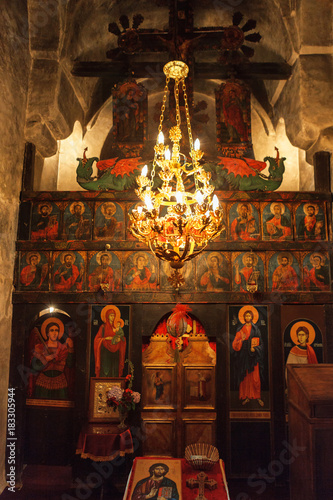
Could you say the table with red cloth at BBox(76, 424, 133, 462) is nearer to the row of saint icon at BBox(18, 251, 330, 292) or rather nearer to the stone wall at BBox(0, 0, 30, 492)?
the stone wall at BBox(0, 0, 30, 492)

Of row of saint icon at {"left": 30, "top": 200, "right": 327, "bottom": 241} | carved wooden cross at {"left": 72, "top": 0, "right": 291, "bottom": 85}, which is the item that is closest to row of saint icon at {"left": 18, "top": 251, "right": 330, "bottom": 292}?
row of saint icon at {"left": 30, "top": 200, "right": 327, "bottom": 241}

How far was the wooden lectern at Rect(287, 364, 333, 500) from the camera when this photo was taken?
3.69 metres

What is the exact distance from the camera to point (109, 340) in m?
7.14

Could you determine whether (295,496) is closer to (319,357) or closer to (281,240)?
(319,357)

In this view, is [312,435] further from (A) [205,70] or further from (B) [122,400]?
(A) [205,70]

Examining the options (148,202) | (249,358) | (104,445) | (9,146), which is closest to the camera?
(148,202)

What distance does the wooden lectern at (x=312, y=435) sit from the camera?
3693mm

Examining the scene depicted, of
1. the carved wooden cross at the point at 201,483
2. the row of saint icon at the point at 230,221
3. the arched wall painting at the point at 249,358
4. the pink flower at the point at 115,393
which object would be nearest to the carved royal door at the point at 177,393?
the arched wall painting at the point at 249,358

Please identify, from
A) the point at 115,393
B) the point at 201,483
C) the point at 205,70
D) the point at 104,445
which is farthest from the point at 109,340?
the point at 205,70

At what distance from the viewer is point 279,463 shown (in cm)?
679

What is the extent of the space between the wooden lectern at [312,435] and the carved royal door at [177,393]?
8.93 ft

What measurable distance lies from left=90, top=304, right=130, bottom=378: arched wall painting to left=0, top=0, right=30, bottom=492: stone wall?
4.76ft

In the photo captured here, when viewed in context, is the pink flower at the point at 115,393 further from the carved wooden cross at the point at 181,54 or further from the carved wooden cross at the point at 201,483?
the carved wooden cross at the point at 181,54

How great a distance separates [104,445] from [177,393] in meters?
1.52
